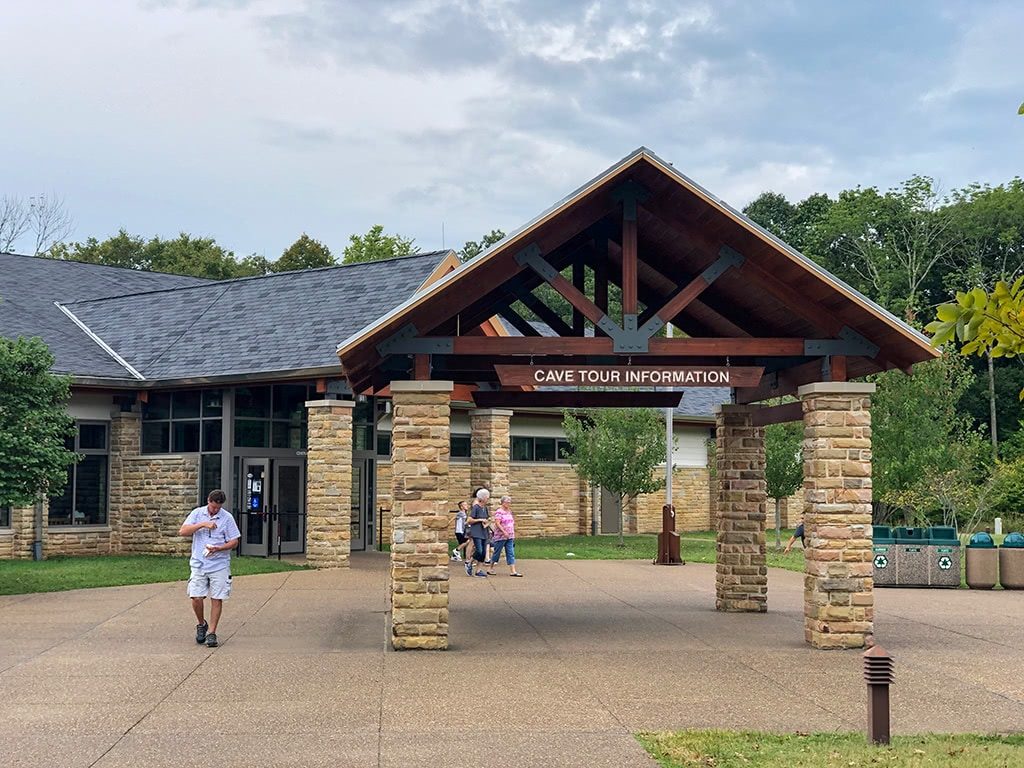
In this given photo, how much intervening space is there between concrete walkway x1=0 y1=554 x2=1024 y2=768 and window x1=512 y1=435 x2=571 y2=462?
15.9m

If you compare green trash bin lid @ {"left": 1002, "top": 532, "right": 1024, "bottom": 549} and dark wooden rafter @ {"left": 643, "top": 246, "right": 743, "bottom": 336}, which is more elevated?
dark wooden rafter @ {"left": 643, "top": 246, "right": 743, "bottom": 336}

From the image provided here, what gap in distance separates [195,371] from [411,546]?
14052 millimetres

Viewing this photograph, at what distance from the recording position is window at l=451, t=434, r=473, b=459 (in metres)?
32.7

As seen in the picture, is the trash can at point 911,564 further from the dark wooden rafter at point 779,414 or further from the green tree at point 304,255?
the green tree at point 304,255

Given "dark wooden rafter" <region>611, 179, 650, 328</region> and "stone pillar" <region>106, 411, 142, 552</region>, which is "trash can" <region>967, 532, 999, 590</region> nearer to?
"dark wooden rafter" <region>611, 179, 650, 328</region>

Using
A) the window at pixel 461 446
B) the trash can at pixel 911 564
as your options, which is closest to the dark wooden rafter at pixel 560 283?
the trash can at pixel 911 564

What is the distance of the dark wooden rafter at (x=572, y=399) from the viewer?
1691 cm

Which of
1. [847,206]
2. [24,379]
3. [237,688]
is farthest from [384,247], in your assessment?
[237,688]

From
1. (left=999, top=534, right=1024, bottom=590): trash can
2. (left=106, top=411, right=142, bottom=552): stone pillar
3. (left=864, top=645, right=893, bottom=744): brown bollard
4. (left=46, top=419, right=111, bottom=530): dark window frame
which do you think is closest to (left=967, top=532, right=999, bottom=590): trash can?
(left=999, top=534, right=1024, bottom=590): trash can

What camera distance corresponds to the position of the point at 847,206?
61938 millimetres

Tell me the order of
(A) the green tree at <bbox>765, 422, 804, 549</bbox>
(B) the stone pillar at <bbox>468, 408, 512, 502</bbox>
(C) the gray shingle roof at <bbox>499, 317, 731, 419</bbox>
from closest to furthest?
(B) the stone pillar at <bbox>468, 408, 512, 502</bbox> < (A) the green tree at <bbox>765, 422, 804, 549</bbox> < (C) the gray shingle roof at <bbox>499, 317, 731, 419</bbox>

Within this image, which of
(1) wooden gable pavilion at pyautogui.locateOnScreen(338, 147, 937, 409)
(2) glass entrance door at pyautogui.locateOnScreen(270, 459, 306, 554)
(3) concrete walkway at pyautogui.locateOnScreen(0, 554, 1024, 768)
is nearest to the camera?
(3) concrete walkway at pyautogui.locateOnScreen(0, 554, 1024, 768)

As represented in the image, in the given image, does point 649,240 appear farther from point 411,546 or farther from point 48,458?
point 48,458

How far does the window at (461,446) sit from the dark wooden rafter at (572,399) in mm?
15243
